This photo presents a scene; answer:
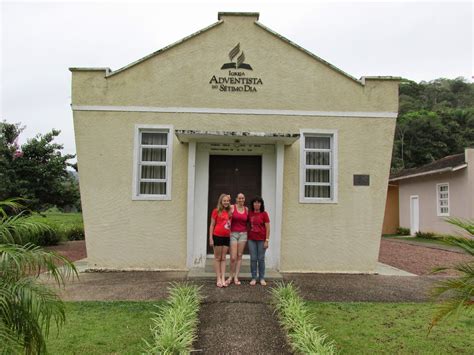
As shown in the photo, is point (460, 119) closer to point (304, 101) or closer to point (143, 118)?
point (304, 101)

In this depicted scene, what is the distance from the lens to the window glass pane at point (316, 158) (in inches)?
365

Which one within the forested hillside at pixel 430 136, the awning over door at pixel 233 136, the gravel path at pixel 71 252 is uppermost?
the forested hillside at pixel 430 136

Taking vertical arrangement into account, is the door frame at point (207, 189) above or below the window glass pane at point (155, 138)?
below

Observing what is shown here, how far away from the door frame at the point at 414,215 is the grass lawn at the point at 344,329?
1600 cm

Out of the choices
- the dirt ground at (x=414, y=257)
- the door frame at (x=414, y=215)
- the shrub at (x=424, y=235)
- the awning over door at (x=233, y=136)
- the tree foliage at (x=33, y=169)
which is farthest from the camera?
the door frame at (x=414, y=215)

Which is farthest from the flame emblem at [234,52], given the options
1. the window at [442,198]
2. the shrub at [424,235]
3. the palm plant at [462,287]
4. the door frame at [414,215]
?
the door frame at [414,215]

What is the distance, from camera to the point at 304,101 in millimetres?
9211

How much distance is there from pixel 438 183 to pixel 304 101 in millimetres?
13430

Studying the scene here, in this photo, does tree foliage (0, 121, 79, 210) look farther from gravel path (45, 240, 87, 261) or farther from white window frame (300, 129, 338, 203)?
white window frame (300, 129, 338, 203)

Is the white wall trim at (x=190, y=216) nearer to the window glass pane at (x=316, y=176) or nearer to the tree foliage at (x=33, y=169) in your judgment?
the window glass pane at (x=316, y=176)

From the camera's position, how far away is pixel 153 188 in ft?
29.9

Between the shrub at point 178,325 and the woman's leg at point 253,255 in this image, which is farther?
the woman's leg at point 253,255

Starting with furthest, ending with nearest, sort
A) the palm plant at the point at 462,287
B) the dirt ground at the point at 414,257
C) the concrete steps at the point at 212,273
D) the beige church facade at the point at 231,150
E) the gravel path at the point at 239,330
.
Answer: the dirt ground at the point at 414,257 < the beige church facade at the point at 231,150 < the concrete steps at the point at 212,273 < the gravel path at the point at 239,330 < the palm plant at the point at 462,287

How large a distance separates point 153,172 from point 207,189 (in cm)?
127
